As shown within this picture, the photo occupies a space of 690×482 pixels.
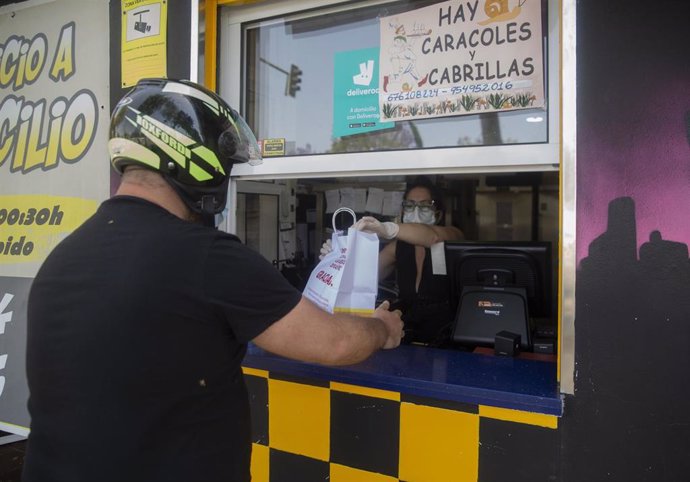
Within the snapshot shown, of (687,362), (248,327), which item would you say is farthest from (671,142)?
(248,327)

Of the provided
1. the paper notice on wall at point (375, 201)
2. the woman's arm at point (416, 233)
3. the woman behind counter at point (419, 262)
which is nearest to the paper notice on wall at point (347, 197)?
the paper notice on wall at point (375, 201)

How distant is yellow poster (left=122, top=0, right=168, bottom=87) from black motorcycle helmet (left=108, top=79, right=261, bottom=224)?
1205 mm

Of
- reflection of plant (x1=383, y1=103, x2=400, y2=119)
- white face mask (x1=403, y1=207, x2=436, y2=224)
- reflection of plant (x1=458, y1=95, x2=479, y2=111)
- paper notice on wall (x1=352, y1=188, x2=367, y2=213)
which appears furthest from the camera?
paper notice on wall (x1=352, y1=188, x2=367, y2=213)

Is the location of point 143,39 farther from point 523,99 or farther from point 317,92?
point 523,99

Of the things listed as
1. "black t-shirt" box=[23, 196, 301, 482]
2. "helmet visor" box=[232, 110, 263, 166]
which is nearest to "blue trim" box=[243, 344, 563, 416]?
"black t-shirt" box=[23, 196, 301, 482]

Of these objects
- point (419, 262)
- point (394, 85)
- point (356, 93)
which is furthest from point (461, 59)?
point (419, 262)

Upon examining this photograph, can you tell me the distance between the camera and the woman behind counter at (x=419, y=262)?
119 inches

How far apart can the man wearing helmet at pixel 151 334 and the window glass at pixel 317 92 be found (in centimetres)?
108

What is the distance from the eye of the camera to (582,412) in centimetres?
165

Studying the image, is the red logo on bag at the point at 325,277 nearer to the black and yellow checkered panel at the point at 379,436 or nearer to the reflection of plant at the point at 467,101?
the black and yellow checkered panel at the point at 379,436

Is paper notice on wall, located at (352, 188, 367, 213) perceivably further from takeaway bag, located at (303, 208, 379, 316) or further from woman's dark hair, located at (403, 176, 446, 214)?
takeaway bag, located at (303, 208, 379, 316)

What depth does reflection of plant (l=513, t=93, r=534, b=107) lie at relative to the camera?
203cm

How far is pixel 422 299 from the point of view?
3.33 meters

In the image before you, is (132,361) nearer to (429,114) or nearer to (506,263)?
(429,114)
